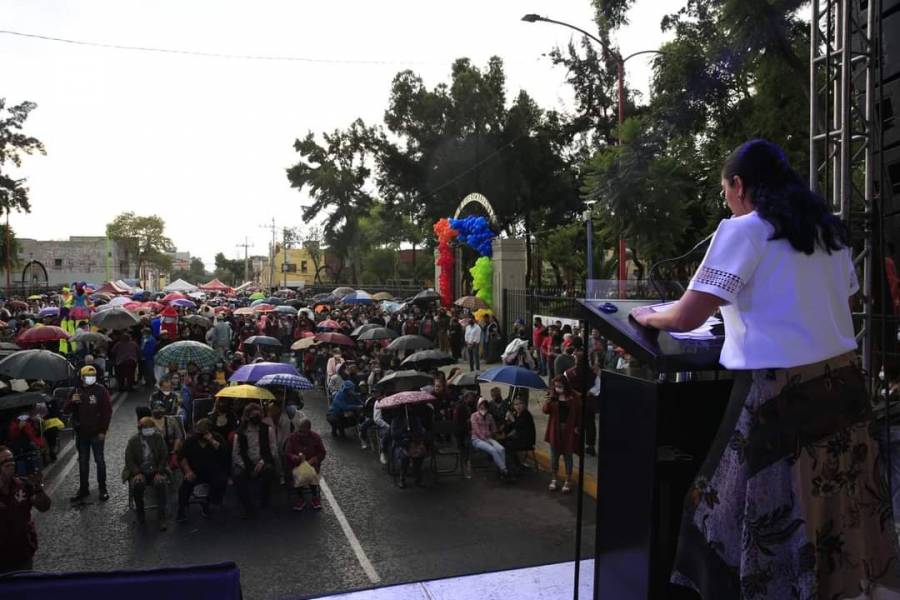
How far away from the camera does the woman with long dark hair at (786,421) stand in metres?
2.13

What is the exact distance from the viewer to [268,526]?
8.41m

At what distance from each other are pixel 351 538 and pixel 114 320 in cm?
1322

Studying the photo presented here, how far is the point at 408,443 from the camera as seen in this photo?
33.1ft

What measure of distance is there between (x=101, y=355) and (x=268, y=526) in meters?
11.8

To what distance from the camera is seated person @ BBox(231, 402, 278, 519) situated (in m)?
8.99

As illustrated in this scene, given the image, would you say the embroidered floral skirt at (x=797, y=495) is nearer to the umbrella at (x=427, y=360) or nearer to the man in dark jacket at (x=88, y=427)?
the man in dark jacket at (x=88, y=427)

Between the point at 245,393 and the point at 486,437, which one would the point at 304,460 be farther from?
the point at 486,437

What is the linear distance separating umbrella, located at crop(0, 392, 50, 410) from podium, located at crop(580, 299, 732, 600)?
30.6 ft

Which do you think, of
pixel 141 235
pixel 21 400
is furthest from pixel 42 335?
pixel 141 235

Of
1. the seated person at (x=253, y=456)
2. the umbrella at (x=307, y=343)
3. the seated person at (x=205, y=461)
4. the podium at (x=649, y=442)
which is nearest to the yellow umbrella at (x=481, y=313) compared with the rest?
the umbrella at (x=307, y=343)

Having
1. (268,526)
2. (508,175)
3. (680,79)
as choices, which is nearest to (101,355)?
(268,526)

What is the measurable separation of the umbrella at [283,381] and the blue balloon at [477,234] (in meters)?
15.1

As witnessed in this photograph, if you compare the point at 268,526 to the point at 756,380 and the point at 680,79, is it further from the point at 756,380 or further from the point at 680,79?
the point at 680,79

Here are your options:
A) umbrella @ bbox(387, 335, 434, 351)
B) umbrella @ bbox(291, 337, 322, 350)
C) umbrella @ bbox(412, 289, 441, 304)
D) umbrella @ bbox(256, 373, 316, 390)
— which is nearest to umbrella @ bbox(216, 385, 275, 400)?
umbrella @ bbox(256, 373, 316, 390)
